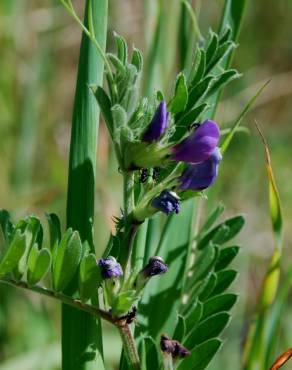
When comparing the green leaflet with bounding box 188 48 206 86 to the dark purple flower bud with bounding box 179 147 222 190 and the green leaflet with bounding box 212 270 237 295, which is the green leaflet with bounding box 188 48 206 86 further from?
the green leaflet with bounding box 212 270 237 295

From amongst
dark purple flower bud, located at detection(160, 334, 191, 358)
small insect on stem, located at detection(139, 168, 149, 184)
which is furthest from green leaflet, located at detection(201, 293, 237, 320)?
small insect on stem, located at detection(139, 168, 149, 184)

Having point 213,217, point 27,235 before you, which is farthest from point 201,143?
point 213,217

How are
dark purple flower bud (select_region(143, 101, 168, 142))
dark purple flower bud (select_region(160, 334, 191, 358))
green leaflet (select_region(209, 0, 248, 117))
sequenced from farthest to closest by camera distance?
green leaflet (select_region(209, 0, 248, 117)), dark purple flower bud (select_region(160, 334, 191, 358)), dark purple flower bud (select_region(143, 101, 168, 142))

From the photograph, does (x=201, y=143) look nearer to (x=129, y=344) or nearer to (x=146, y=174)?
(x=146, y=174)

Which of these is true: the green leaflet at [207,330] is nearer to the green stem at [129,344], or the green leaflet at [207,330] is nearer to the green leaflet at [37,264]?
the green stem at [129,344]

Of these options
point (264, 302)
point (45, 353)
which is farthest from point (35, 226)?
point (45, 353)

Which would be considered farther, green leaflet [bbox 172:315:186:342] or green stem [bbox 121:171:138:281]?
green leaflet [bbox 172:315:186:342]
